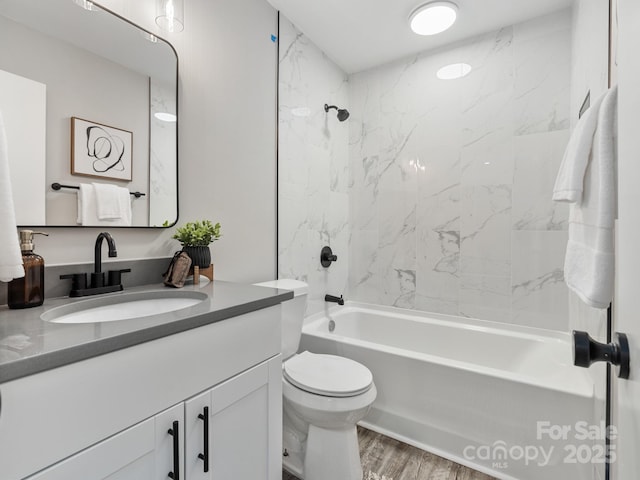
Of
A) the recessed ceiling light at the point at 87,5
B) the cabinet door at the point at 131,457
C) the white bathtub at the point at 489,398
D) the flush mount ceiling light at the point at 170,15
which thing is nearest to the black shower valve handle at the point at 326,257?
the white bathtub at the point at 489,398

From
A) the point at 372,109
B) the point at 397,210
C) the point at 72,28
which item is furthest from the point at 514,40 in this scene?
the point at 72,28

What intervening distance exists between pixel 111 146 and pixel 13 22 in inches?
17.3

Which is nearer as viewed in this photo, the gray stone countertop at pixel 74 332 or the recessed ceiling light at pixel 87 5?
the gray stone countertop at pixel 74 332

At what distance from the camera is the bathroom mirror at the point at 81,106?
1044 mm

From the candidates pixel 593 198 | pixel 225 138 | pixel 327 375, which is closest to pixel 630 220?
pixel 593 198

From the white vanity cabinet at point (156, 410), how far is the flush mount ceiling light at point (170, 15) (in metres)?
1.35

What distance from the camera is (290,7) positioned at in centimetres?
206

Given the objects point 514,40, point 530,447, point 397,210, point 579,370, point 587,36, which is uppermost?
point 514,40

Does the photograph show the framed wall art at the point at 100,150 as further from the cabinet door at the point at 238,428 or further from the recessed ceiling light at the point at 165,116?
Result: the cabinet door at the point at 238,428

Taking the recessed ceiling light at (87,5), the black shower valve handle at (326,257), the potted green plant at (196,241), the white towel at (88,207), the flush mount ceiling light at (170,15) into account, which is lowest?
the black shower valve handle at (326,257)

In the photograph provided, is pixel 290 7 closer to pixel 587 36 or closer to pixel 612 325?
pixel 587 36

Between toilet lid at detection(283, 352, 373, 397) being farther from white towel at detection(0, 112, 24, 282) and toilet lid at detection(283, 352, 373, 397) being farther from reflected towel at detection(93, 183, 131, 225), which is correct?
white towel at detection(0, 112, 24, 282)

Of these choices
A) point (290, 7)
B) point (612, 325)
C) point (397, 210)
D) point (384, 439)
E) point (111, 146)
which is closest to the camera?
point (612, 325)

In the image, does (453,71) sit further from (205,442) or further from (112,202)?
(205,442)
